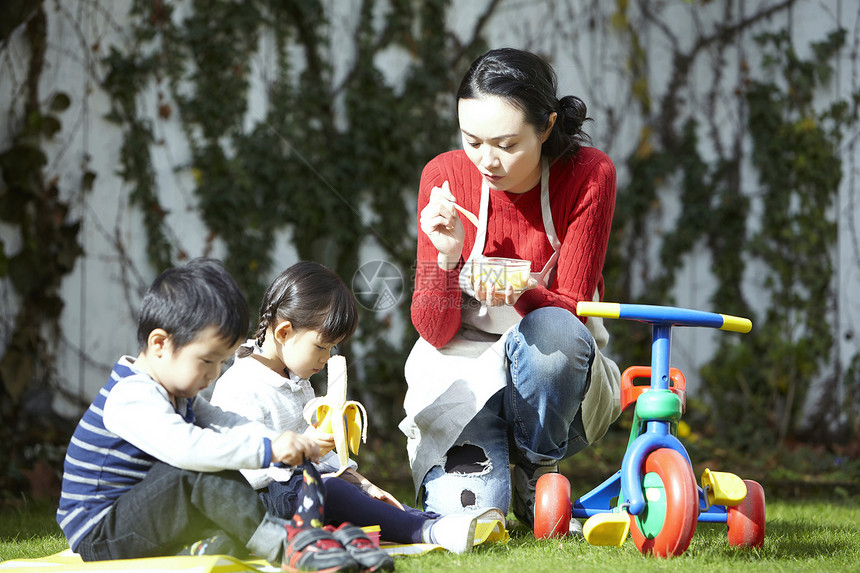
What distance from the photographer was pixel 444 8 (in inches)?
169

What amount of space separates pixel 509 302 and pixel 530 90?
0.58m

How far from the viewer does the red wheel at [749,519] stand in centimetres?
193

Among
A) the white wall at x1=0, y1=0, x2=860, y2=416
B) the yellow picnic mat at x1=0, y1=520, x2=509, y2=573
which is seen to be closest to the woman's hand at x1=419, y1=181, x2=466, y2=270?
the yellow picnic mat at x1=0, y1=520, x2=509, y2=573

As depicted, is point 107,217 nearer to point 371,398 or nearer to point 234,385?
point 371,398

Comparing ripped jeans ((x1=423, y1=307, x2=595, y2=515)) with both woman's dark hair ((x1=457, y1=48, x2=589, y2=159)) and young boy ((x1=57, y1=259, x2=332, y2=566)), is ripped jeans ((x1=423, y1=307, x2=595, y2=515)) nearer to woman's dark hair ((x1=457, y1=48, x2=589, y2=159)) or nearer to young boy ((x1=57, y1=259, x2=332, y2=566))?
woman's dark hair ((x1=457, y1=48, x2=589, y2=159))

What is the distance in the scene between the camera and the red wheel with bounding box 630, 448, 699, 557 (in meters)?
1.72

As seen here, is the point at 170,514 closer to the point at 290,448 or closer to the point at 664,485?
the point at 290,448

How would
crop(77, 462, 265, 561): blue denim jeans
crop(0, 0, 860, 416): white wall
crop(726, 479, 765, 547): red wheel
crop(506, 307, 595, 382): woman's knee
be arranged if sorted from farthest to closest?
crop(0, 0, 860, 416): white wall → crop(506, 307, 595, 382): woman's knee → crop(726, 479, 765, 547): red wheel → crop(77, 462, 265, 561): blue denim jeans

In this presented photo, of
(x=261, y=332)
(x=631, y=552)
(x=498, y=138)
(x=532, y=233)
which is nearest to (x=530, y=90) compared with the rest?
(x=498, y=138)

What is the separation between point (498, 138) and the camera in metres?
2.19

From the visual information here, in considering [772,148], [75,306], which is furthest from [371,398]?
[772,148]

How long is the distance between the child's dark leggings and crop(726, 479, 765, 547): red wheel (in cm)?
71

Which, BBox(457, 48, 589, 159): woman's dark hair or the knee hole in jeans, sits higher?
BBox(457, 48, 589, 159): woman's dark hair

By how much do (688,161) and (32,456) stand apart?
11.5 feet
